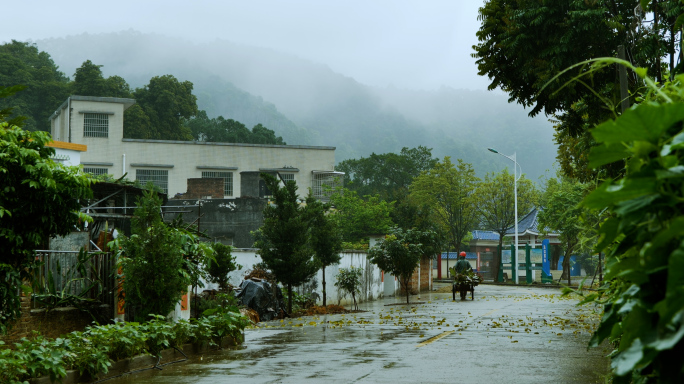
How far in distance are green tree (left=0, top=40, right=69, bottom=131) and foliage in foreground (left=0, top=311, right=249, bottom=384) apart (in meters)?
55.7

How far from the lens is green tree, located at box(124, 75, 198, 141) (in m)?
66.2

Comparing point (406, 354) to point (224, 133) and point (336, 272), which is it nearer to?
point (336, 272)

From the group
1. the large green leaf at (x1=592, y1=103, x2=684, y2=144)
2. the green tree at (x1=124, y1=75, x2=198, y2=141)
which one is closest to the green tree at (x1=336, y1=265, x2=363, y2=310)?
the large green leaf at (x1=592, y1=103, x2=684, y2=144)

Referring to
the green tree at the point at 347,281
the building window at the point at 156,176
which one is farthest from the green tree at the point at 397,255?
the building window at the point at 156,176

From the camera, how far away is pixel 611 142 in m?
1.93

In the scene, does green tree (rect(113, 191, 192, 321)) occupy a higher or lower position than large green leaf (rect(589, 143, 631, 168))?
lower

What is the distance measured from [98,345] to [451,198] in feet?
175

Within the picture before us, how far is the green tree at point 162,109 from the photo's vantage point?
66200 millimetres

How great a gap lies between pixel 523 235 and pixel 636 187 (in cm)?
6091

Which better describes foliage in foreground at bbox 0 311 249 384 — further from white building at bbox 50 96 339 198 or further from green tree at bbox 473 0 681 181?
white building at bbox 50 96 339 198

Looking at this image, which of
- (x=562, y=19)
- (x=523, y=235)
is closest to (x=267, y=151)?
(x=523, y=235)

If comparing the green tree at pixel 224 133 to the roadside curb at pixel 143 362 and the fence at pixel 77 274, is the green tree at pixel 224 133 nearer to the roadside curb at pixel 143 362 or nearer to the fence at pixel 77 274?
the fence at pixel 77 274

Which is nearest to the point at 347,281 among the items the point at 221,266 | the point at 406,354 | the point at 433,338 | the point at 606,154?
the point at 221,266

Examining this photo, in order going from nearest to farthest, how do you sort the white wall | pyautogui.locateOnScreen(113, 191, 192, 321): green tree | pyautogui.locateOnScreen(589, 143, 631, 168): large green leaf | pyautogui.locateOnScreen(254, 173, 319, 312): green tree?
pyautogui.locateOnScreen(589, 143, 631, 168): large green leaf, pyautogui.locateOnScreen(113, 191, 192, 321): green tree, pyautogui.locateOnScreen(254, 173, 319, 312): green tree, the white wall
